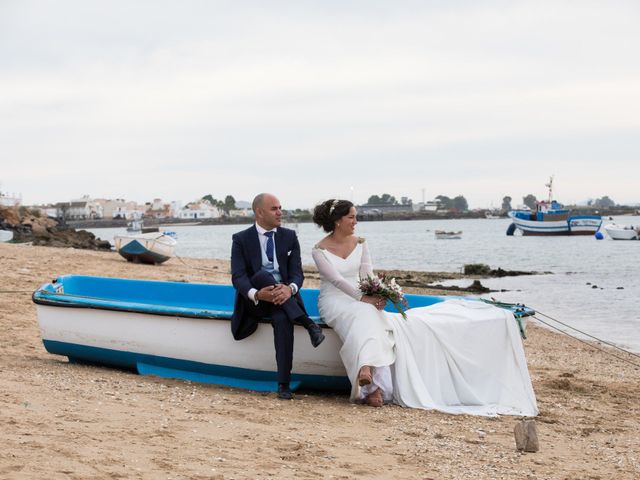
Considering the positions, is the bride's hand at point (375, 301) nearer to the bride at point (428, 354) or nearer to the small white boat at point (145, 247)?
the bride at point (428, 354)

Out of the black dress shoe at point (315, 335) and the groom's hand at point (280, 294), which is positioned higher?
the groom's hand at point (280, 294)

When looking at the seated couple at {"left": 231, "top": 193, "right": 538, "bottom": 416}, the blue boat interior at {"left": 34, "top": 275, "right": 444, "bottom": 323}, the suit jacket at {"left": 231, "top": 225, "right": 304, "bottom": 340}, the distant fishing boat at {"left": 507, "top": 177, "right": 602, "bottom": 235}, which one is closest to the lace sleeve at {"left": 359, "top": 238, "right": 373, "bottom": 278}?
the seated couple at {"left": 231, "top": 193, "right": 538, "bottom": 416}

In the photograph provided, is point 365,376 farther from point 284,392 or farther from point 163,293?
point 163,293

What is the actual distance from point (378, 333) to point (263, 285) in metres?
1.10

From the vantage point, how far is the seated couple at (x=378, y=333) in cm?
677

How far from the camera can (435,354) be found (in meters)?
6.93

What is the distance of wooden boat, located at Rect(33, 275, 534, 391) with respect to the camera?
7.15 meters

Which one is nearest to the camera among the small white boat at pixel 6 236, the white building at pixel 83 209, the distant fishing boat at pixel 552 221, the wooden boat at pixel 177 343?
the wooden boat at pixel 177 343

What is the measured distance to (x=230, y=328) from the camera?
7.23m

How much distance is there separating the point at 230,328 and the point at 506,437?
2721 mm

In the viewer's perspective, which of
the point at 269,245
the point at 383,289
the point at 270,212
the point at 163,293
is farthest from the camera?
the point at 163,293

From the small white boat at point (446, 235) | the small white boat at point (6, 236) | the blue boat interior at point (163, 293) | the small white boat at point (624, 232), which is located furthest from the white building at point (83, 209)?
the blue boat interior at point (163, 293)

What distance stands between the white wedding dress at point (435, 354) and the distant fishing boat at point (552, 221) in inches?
3299

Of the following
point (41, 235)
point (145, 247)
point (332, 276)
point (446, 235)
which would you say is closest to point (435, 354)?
point (332, 276)
